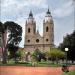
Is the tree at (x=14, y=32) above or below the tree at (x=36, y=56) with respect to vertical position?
below

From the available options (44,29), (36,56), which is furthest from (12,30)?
(36,56)

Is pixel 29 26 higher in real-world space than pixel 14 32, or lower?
higher

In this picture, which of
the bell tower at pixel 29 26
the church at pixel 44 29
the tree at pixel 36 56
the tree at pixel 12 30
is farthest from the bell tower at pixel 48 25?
the tree at pixel 36 56

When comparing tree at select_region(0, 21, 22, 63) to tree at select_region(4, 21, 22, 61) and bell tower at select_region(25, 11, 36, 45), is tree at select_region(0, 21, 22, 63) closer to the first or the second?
tree at select_region(4, 21, 22, 61)

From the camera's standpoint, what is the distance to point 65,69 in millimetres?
6941

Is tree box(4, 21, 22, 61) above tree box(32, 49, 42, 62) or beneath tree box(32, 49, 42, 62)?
beneath

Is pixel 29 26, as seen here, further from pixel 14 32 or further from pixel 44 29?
pixel 44 29

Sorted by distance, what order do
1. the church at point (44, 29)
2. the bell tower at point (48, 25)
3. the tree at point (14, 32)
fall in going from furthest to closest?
the tree at point (14, 32) → the church at point (44, 29) → the bell tower at point (48, 25)

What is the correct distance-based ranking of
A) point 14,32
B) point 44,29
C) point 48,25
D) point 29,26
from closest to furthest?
point 48,25 < point 44,29 < point 14,32 < point 29,26

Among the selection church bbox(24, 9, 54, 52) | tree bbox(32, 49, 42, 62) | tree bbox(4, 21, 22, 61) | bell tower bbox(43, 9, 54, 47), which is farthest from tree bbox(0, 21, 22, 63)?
tree bbox(32, 49, 42, 62)

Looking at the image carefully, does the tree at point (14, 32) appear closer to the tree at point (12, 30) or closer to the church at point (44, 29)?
the tree at point (12, 30)

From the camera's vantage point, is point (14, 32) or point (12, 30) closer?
point (12, 30)

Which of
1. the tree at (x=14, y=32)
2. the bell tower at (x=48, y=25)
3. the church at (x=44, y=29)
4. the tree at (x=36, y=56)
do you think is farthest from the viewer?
the tree at (x=36, y=56)

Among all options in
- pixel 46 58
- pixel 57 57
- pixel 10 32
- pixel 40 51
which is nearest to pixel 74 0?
pixel 10 32
